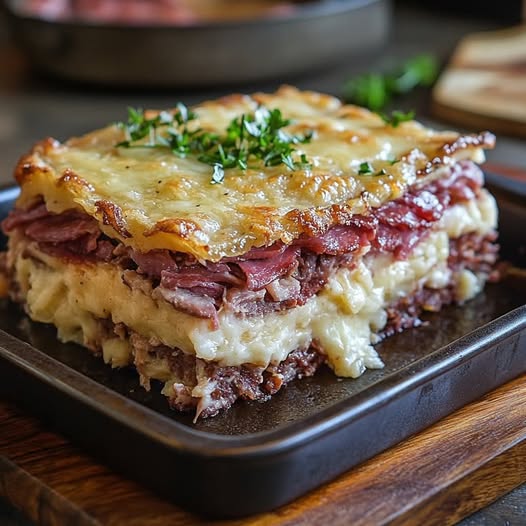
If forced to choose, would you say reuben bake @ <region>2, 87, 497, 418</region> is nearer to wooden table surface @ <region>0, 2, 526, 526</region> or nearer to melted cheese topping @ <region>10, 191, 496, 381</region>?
melted cheese topping @ <region>10, 191, 496, 381</region>

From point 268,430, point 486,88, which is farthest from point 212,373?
point 486,88

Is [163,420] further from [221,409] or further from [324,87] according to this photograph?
[324,87]

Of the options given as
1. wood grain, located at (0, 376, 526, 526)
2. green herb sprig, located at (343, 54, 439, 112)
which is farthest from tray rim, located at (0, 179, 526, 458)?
green herb sprig, located at (343, 54, 439, 112)

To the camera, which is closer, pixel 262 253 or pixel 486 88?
pixel 262 253

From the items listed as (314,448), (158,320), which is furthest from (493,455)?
(158,320)

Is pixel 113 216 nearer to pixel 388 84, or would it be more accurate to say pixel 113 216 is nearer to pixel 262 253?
pixel 262 253

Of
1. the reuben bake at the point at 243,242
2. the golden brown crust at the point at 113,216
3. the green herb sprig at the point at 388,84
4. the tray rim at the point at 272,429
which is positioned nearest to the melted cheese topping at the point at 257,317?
the reuben bake at the point at 243,242

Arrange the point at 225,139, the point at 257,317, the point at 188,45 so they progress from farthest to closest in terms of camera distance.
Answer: the point at 188,45
the point at 225,139
the point at 257,317

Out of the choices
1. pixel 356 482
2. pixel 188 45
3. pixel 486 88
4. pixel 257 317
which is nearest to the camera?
pixel 356 482
